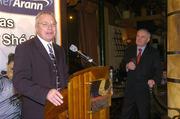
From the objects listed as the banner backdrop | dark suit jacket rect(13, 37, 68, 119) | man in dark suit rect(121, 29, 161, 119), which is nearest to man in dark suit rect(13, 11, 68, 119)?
dark suit jacket rect(13, 37, 68, 119)

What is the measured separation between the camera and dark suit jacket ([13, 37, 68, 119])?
7.07 ft

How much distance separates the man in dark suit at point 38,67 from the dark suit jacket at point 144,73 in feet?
6.63

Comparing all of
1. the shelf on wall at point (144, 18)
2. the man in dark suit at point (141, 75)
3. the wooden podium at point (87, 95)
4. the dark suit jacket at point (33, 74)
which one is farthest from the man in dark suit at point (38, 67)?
the shelf on wall at point (144, 18)

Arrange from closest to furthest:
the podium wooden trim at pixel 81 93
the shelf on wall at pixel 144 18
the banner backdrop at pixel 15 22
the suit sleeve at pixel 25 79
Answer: the podium wooden trim at pixel 81 93 < the suit sleeve at pixel 25 79 < the banner backdrop at pixel 15 22 < the shelf on wall at pixel 144 18

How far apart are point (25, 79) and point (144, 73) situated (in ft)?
7.94

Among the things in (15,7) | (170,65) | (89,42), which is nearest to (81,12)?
(89,42)

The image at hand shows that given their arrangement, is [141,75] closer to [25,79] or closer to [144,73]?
[144,73]

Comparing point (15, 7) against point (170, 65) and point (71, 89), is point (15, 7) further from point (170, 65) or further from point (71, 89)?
point (170, 65)

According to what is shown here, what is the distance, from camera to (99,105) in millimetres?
2184

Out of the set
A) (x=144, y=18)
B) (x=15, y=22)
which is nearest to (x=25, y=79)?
(x=15, y=22)

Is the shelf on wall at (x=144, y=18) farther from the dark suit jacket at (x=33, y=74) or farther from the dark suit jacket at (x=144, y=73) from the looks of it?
the dark suit jacket at (x=33, y=74)

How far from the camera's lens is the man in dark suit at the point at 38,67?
2.17 meters

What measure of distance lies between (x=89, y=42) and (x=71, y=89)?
5.71m

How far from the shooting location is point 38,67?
7.60ft
